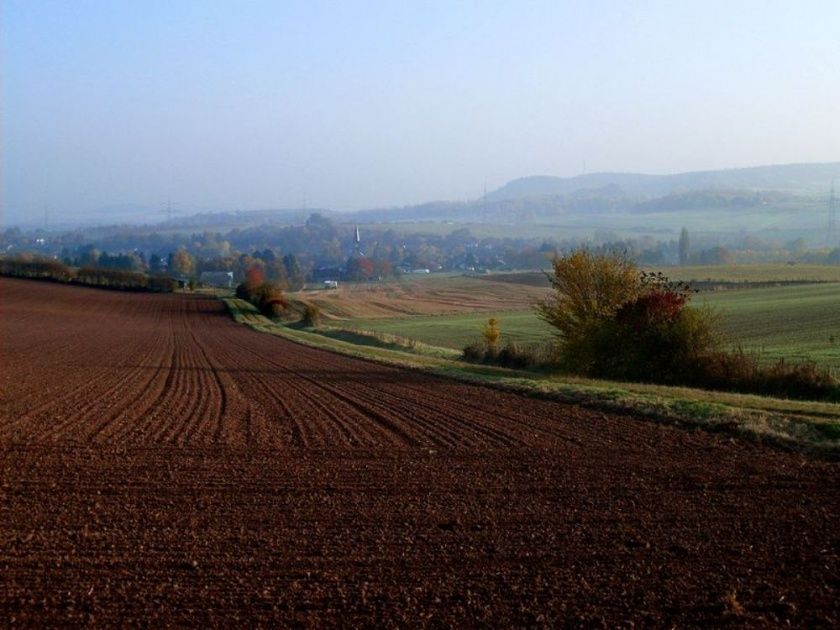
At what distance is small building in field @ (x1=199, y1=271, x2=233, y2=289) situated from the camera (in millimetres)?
142125

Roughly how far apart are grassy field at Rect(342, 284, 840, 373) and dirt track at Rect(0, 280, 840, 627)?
59.8 feet

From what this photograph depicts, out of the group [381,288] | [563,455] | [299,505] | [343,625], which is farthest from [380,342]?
[381,288]

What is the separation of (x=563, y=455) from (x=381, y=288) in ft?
388

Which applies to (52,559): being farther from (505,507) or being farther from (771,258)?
(771,258)

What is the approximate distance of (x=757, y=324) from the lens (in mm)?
56281

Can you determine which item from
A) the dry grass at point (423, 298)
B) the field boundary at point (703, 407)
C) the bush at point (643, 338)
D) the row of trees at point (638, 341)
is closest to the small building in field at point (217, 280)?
the dry grass at point (423, 298)

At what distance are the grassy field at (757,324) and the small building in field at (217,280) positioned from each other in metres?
59.3

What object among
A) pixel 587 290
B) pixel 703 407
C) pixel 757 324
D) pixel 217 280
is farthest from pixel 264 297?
pixel 703 407

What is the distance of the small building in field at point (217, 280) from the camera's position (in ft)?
466

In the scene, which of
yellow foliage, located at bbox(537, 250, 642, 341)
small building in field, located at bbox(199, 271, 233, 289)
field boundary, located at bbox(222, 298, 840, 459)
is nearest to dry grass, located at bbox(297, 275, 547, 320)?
small building in field, located at bbox(199, 271, 233, 289)

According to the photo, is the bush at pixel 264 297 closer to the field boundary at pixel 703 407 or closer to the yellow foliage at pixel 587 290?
the yellow foliage at pixel 587 290

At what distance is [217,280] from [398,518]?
13722 centimetres

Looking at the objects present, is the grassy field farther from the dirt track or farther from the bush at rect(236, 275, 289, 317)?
the dirt track

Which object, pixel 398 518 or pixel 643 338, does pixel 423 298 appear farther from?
pixel 398 518
